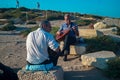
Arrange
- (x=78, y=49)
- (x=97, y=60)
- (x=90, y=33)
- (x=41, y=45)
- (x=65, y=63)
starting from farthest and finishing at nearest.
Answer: (x=90, y=33) → (x=78, y=49) → (x=65, y=63) → (x=97, y=60) → (x=41, y=45)

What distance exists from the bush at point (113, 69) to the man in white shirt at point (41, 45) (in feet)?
6.78

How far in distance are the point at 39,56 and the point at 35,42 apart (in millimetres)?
365

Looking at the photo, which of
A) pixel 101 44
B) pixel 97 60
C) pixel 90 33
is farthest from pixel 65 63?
pixel 90 33

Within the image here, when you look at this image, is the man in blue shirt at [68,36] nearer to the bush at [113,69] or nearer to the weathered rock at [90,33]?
the weathered rock at [90,33]

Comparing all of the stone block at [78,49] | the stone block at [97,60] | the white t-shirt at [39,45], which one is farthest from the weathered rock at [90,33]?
the white t-shirt at [39,45]

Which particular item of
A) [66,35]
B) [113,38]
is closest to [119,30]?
[113,38]

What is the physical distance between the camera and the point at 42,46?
8.38m

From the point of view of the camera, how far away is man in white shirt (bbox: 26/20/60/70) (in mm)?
8312

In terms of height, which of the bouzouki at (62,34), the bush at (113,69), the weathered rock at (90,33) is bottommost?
the bush at (113,69)

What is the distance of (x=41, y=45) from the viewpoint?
27.5ft

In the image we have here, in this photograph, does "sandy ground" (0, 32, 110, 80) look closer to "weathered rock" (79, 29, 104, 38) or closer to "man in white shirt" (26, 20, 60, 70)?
"man in white shirt" (26, 20, 60, 70)

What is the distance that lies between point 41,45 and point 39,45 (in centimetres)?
5

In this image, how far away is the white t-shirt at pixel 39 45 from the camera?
8.31m

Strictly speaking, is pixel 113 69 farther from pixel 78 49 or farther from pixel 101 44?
pixel 101 44
